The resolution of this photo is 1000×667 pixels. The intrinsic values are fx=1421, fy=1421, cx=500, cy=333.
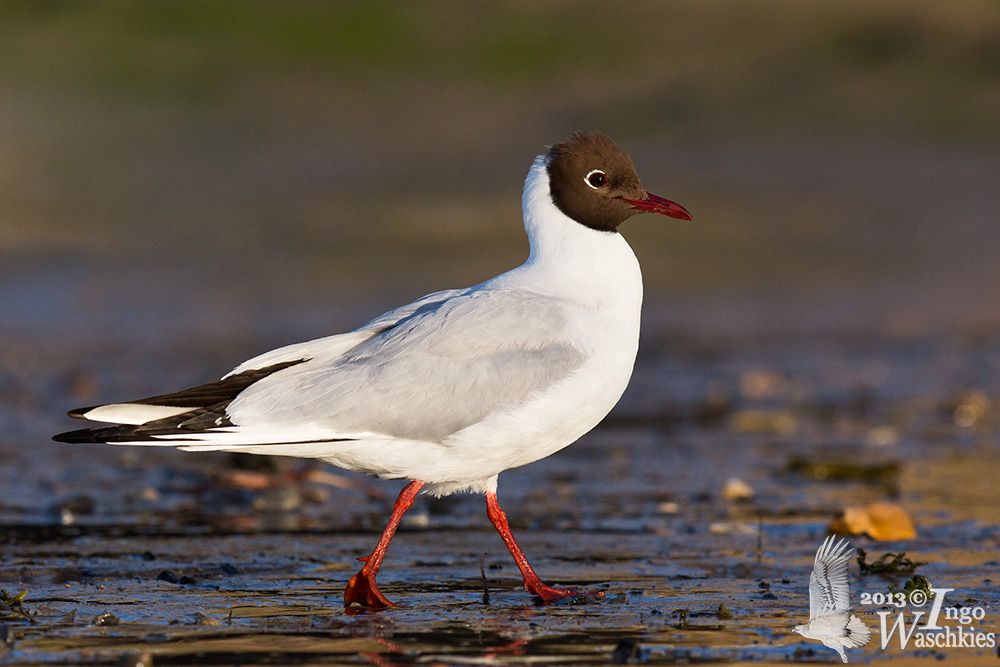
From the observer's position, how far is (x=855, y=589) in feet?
17.0

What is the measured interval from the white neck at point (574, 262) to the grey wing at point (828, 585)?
48.5 inches

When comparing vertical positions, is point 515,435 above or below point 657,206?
below

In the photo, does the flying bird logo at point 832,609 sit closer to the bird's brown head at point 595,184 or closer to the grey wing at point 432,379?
the grey wing at point 432,379

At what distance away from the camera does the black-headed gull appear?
513 centimetres

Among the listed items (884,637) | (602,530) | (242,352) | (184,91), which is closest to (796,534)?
(602,530)

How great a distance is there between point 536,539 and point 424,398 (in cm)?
141

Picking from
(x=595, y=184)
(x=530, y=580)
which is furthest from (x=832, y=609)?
(x=595, y=184)

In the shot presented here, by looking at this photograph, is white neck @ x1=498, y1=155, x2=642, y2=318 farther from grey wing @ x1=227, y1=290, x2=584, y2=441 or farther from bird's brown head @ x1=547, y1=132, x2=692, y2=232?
grey wing @ x1=227, y1=290, x2=584, y2=441

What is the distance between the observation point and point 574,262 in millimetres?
5691

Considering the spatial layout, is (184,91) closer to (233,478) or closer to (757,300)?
(757,300)

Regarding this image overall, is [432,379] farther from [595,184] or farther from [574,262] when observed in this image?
[595,184]

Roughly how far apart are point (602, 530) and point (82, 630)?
2713 mm

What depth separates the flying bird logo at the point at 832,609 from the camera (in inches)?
173

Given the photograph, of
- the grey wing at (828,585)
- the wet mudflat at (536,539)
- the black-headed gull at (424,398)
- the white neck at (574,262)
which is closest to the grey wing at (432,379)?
the black-headed gull at (424,398)
